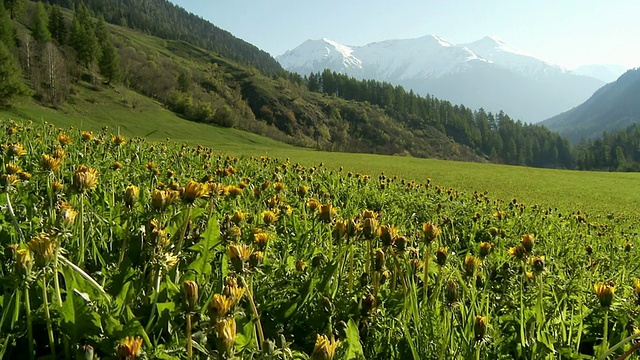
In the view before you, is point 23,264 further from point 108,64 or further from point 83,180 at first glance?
point 108,64

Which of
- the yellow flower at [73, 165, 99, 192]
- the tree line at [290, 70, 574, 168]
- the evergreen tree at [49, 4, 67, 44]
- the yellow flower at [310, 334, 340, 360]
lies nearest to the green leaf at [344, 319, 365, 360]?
the yellow flower at [310, 334, 340, 360]

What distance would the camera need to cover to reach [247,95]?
137 m

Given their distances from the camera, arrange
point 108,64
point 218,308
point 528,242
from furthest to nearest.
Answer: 1. point 108,64
2. point 528,242
3. point 218,308

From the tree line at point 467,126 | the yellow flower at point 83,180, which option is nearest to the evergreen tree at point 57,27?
the tree line at point 467,126

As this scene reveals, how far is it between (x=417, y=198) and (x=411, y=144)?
136m

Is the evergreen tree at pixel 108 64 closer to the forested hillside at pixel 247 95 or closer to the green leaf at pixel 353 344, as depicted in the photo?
the forested hillside at pixel 247 95

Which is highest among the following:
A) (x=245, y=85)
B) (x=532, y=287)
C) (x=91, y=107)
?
(x=245, y=85)

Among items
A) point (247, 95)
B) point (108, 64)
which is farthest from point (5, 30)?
point (247, 95)

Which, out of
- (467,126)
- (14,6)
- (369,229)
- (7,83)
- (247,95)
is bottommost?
(369,229)

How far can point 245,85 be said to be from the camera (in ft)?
459

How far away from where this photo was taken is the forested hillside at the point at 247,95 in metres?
72.5

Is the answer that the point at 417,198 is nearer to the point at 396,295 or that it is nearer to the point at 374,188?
the point at 374,188

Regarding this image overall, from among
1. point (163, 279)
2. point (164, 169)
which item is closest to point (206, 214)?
point (163, 279)

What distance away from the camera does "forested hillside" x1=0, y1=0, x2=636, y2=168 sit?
72.5 meters
